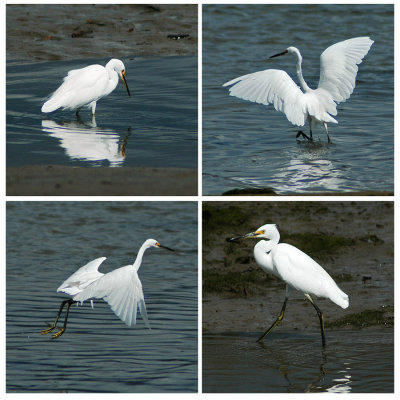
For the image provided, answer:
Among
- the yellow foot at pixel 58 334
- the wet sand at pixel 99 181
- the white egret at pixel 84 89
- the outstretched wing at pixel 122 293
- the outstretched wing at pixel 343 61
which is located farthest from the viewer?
the white egret at pixel 84 89

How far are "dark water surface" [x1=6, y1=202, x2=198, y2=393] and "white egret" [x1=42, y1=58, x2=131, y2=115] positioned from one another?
5.52 feet

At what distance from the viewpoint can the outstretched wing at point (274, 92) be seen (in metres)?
7.23

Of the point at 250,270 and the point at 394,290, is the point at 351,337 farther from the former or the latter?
the point at 250,270

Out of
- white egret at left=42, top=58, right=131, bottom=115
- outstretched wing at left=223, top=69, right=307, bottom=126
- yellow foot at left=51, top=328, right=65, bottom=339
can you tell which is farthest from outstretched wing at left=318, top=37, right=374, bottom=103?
yellow foot at left=51, top=328, right=65, bottom=339

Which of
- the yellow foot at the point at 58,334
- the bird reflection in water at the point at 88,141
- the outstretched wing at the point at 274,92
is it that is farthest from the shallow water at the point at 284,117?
the yellow foot at the point at 58,334

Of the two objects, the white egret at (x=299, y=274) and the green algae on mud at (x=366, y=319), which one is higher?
the white egret at (x=299, y=274)

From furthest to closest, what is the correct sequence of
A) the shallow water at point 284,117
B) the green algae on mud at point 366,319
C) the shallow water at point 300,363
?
1. the shallow water at point 284,117
2. the green algae on mud at point 366,319
3. the shallow water at point 300,363

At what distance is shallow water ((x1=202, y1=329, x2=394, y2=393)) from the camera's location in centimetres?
521

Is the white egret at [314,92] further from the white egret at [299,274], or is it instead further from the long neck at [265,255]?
the white egret at [299,274]

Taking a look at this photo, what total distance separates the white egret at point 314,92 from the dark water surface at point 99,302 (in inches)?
81.6

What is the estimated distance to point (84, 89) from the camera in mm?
8258

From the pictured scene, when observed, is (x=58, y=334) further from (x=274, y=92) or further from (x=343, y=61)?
(x=343, y=61)

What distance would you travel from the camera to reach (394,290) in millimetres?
7188

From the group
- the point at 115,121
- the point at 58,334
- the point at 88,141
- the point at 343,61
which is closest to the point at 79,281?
the point at 58,334
